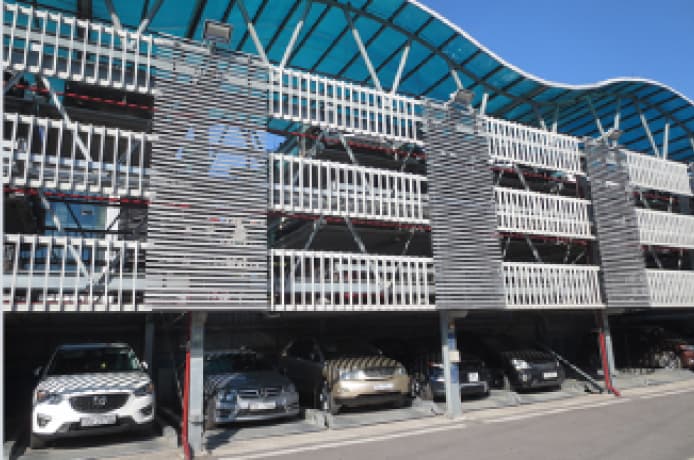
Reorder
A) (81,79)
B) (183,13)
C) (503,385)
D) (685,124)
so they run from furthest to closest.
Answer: (685,124) < (183,13) < (503,385) < (81,79)

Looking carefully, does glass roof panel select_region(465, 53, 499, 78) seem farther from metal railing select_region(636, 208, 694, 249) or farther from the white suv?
the white suv

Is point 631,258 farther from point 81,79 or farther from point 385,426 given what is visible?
point 81,79

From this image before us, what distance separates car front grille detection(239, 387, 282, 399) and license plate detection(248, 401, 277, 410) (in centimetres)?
11

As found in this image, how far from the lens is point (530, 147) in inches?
509

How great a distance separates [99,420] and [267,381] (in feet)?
9.69

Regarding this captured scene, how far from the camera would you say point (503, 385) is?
12.3m

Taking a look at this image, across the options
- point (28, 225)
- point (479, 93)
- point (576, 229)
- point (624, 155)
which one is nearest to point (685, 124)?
point (624, 155)

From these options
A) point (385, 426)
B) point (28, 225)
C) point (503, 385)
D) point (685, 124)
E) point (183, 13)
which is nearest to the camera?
point (385, 426)

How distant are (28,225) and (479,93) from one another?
45.5 feet

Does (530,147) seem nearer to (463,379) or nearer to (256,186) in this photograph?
(463,379)

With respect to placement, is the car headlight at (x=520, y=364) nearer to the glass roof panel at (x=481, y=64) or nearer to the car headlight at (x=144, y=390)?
the car headlight at (x=144, y=390)

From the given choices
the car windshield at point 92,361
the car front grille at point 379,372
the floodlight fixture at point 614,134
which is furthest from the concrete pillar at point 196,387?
the floodlight fixture at point 614,134

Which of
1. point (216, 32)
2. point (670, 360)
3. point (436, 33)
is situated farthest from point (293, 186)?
point (670, 360)

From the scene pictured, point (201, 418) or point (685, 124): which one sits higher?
point (685, 124)
